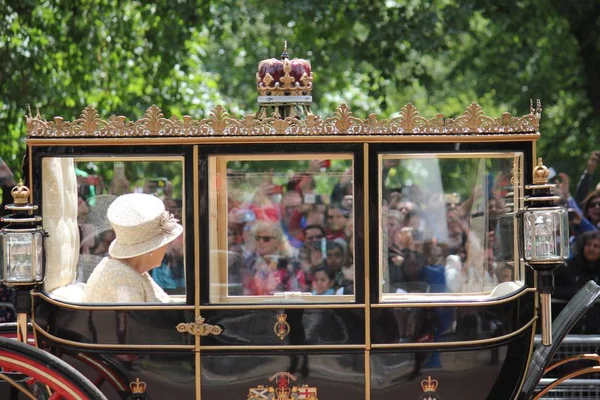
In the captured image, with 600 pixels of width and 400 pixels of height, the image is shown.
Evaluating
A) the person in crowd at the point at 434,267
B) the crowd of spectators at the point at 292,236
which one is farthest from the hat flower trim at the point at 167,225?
the person in crowd at the point at 434,267

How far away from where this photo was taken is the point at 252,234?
607 centimetres

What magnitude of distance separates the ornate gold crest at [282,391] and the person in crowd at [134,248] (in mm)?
667

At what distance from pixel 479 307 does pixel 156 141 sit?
1738 mm

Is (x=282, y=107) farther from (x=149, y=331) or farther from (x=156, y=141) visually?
(x=149, y=331)

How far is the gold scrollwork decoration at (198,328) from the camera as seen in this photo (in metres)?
5.29

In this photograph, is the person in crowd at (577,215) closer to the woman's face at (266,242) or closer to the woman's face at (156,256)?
the woman's face at (266,242)

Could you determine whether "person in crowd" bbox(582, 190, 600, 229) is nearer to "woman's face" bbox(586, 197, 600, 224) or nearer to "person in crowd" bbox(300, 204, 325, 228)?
"woman's face" bbox(586, 197, 600, 224)

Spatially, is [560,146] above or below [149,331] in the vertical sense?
above

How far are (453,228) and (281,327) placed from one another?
4.10 feet

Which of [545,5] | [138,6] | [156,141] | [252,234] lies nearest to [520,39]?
[545,5]

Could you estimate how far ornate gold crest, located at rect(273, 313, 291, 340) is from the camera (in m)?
5.30

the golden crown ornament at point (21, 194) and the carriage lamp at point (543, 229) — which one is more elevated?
the golden crown ornament at point (21, 194)

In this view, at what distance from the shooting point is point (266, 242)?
6098 mm

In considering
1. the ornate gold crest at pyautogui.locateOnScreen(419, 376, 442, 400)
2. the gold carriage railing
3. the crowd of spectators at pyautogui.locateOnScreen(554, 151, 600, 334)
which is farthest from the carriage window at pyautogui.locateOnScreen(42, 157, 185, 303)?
the crowd of spectators at pyautogui.locateOnScreen(554, 151, 600, 334)
